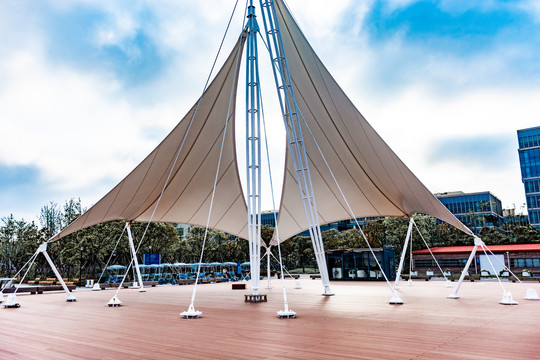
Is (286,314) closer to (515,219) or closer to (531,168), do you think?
(515,219)

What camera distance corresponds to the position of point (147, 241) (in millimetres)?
35969

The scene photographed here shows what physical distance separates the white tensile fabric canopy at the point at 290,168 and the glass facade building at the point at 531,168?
204ft

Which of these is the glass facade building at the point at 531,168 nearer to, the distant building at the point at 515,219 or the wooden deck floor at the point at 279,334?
the distant building at the point at 515,219

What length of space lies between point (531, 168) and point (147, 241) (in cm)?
6327

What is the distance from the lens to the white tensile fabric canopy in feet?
39.2

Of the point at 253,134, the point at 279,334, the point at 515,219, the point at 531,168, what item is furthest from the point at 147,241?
the point at 531,168

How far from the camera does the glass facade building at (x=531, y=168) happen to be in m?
65.2

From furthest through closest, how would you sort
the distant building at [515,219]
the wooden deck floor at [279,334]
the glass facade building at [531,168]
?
the glass facade building at [531,168], the distant building at [515,219], the wooden deck floor at [279,334]

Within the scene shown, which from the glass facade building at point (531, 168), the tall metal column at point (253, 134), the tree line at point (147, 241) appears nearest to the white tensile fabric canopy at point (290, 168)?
the tall metal column at point (253, 134)

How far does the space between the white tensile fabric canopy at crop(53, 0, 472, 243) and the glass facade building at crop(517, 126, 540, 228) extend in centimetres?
6213

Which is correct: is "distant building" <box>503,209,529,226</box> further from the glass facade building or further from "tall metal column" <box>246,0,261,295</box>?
"tall metal column" <box>246,0,261,295</box>

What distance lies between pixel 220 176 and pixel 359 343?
481 inches

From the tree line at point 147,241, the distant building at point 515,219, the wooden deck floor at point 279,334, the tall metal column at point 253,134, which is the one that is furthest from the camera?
the distant building at point 515,219

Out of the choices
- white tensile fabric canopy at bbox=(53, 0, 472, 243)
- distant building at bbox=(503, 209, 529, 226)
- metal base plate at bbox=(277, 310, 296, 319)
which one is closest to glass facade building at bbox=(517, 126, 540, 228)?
distant building at bbox=(503, 209, 529, 226)
